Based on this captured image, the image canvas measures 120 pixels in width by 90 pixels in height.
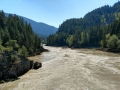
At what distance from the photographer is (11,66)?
37594 mm

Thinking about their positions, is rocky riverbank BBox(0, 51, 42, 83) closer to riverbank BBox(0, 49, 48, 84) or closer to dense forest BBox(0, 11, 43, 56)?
riverbank BBox(0, 49, 48, 84)

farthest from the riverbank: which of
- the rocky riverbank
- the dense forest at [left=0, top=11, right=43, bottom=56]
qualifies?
the dense forest at [left=0, top=11, right=43, bottom=56]

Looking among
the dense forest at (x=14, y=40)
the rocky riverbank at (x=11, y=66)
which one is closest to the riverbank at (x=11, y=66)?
the rocky riverbank at (x=11, y=66)

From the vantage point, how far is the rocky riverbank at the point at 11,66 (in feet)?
117

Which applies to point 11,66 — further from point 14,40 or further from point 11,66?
point 14,40

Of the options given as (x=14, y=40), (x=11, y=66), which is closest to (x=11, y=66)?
(x=11, y=66)

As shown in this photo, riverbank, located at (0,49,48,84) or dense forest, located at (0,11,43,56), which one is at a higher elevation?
dense forest, located at (0,11,43,56)

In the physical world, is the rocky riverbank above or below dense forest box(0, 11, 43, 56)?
below

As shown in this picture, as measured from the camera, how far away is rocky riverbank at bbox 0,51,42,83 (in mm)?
35525

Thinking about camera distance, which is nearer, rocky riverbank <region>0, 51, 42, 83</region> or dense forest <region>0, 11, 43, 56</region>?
rocky riverbank <region>0, 51, 42, 83</region>

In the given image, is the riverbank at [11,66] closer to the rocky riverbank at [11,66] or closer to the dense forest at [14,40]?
the rocky riverbank at [11,66]

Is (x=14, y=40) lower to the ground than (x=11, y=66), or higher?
higher

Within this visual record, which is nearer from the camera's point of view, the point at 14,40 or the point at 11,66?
the point at 11,66

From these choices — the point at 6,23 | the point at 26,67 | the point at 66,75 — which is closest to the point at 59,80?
the point at 66,75
